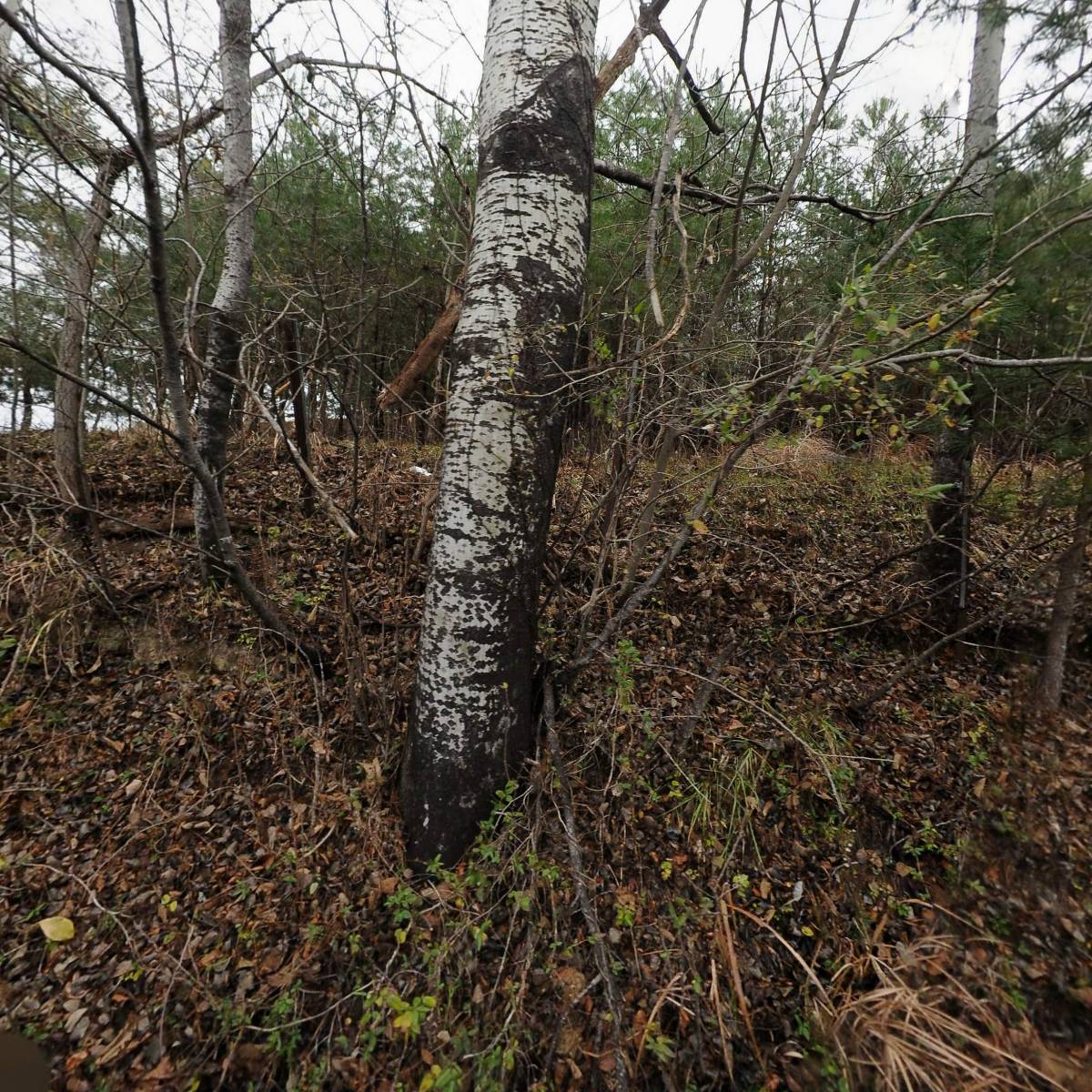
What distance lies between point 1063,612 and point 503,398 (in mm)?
3244

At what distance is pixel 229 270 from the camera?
3.64 m

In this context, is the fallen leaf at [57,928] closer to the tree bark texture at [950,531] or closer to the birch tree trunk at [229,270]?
the birch tree trunk at [229,270]

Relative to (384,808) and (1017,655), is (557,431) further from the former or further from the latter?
(1017,655)

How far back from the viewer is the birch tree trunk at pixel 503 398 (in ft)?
6.68

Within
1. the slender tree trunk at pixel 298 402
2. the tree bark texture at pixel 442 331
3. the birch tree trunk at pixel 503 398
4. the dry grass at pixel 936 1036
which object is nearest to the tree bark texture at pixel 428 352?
the tree bark texture at pixel 442 331

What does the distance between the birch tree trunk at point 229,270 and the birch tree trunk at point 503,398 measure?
2.30 metres

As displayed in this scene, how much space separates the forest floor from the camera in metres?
1.92

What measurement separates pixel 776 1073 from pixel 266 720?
110 inches

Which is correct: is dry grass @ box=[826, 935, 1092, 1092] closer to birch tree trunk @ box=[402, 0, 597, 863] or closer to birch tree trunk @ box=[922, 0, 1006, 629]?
birch tree trunk @ box=[402, 0, 597, 863]

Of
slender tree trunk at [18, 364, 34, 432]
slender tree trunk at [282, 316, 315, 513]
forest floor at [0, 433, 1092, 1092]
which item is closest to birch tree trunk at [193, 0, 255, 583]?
slender tree trunk at [282, 316, 315, 513]

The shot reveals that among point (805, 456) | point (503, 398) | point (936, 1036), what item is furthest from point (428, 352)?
point (936, 1036)

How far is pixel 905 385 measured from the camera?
332 cm

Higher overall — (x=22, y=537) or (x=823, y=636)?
(x=22, y=537)

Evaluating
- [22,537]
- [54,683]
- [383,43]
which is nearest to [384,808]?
[54,683]
